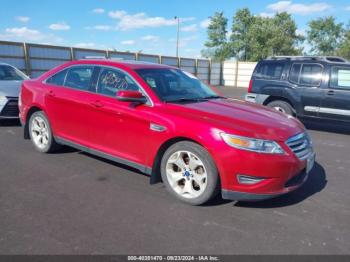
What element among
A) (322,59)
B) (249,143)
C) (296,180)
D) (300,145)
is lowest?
(296,180)

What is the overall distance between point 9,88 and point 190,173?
613cm

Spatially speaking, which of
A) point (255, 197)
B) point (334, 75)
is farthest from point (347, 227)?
point (334, 75)

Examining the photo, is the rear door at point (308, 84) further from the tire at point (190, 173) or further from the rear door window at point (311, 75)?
the tire at point (190, 173)

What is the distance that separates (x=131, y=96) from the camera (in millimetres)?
4129

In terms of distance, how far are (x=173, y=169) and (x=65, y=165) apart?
6.59 ft

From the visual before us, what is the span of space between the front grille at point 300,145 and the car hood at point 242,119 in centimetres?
6

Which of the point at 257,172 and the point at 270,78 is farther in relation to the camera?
the point at 270,78

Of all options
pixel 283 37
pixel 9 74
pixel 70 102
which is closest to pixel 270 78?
pixel 70 102

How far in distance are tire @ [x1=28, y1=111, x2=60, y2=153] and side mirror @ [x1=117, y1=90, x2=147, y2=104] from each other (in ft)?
6.71

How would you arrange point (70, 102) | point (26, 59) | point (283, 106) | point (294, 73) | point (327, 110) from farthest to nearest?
point (26, 59), point (283, 106), point (294, 73), point (327, 110), point (70, 102)

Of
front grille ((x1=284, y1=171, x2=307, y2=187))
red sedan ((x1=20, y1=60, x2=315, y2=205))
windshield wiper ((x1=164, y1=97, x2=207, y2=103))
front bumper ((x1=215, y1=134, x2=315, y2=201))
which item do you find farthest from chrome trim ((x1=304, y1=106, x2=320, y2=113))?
front bumper ((x1=215, y1=134, x2=315, y2=201))

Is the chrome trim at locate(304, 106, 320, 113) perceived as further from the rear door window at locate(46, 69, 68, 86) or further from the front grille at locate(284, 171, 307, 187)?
the rear door window at locate(46, 69, 68, 86)

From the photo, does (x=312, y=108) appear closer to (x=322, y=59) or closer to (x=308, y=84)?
(x=308, y=84)

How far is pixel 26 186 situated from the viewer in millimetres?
4309
